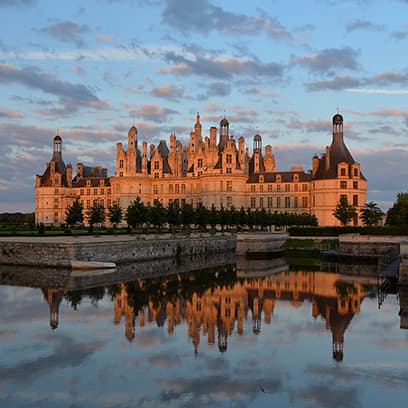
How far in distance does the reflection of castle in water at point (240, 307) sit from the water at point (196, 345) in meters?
0.04

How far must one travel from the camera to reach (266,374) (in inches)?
439

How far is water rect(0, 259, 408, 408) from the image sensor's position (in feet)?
32.5

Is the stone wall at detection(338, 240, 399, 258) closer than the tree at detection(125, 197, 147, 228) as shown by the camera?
Yes

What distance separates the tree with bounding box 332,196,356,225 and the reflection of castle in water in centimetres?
2839

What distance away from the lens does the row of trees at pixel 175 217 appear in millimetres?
41906

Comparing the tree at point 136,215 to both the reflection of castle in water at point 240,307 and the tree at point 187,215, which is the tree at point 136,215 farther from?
the reflection of castle in water at point 240,307

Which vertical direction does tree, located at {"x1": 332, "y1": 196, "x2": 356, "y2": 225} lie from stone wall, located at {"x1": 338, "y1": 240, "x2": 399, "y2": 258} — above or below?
above

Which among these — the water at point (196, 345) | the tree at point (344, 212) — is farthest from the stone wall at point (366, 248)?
the tree at point (344, 212)

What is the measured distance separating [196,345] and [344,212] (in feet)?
140

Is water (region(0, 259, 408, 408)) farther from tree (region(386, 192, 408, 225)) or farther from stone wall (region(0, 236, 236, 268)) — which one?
tree (region(386, 192, 408, 225))

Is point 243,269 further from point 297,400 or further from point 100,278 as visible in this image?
point 297,400

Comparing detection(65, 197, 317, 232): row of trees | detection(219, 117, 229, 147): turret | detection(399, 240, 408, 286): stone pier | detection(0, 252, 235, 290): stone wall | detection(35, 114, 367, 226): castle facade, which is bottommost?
detection(0, 252, 235, 290): stone wall

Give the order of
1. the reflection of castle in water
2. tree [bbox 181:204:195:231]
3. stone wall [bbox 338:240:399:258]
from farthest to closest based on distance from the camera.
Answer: tree [bbox 181:204:195:231] < stone wall [bbox 338:240:399:258] < the reflection of castle in water

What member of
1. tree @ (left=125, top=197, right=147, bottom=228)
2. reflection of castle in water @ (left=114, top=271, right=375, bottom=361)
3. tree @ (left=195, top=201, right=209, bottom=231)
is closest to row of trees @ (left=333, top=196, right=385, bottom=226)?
tree @ (left=195, top=201, right=209, bottom=231)
